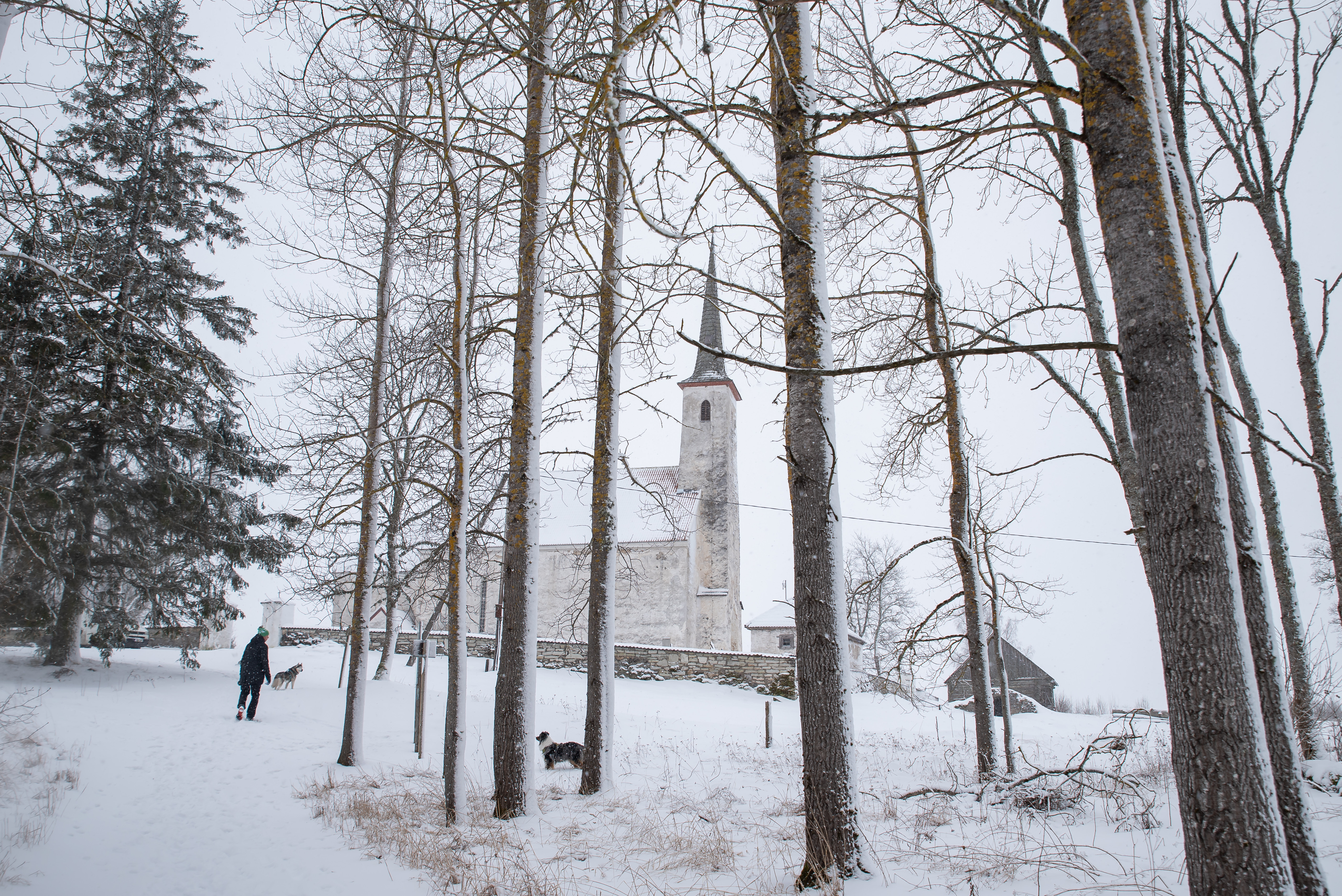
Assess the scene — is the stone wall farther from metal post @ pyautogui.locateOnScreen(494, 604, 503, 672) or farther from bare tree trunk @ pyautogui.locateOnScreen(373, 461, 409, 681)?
metal post @ pyautogui.locateOnScreen(494, 604, 503, 672)

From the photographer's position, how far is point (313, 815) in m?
6.16

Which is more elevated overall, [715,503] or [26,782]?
[715,503]

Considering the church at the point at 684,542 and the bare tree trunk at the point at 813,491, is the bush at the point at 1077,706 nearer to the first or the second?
the church at the point at 684,542

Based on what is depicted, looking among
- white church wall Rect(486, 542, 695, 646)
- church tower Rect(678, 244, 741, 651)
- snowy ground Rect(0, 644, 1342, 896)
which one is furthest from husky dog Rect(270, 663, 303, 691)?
church tower Rect(678, 244, 741, 651)

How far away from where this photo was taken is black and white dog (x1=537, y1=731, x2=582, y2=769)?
30.5 ft

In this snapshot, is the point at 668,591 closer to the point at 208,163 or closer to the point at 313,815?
the point at 208,163

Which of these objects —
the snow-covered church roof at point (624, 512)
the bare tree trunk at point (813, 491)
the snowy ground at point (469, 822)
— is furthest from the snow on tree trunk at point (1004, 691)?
the snow-covered church roof at point (624, 512)

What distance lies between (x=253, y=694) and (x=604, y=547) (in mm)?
8125

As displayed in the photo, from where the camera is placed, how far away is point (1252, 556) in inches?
116

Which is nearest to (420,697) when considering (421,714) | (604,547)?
(421,714)

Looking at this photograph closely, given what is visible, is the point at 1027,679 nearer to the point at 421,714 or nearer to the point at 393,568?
the point at 393,568

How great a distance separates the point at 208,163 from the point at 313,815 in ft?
42.7

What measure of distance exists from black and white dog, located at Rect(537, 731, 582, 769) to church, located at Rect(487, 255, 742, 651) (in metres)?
14.9

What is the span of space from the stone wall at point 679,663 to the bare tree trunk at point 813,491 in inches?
650
